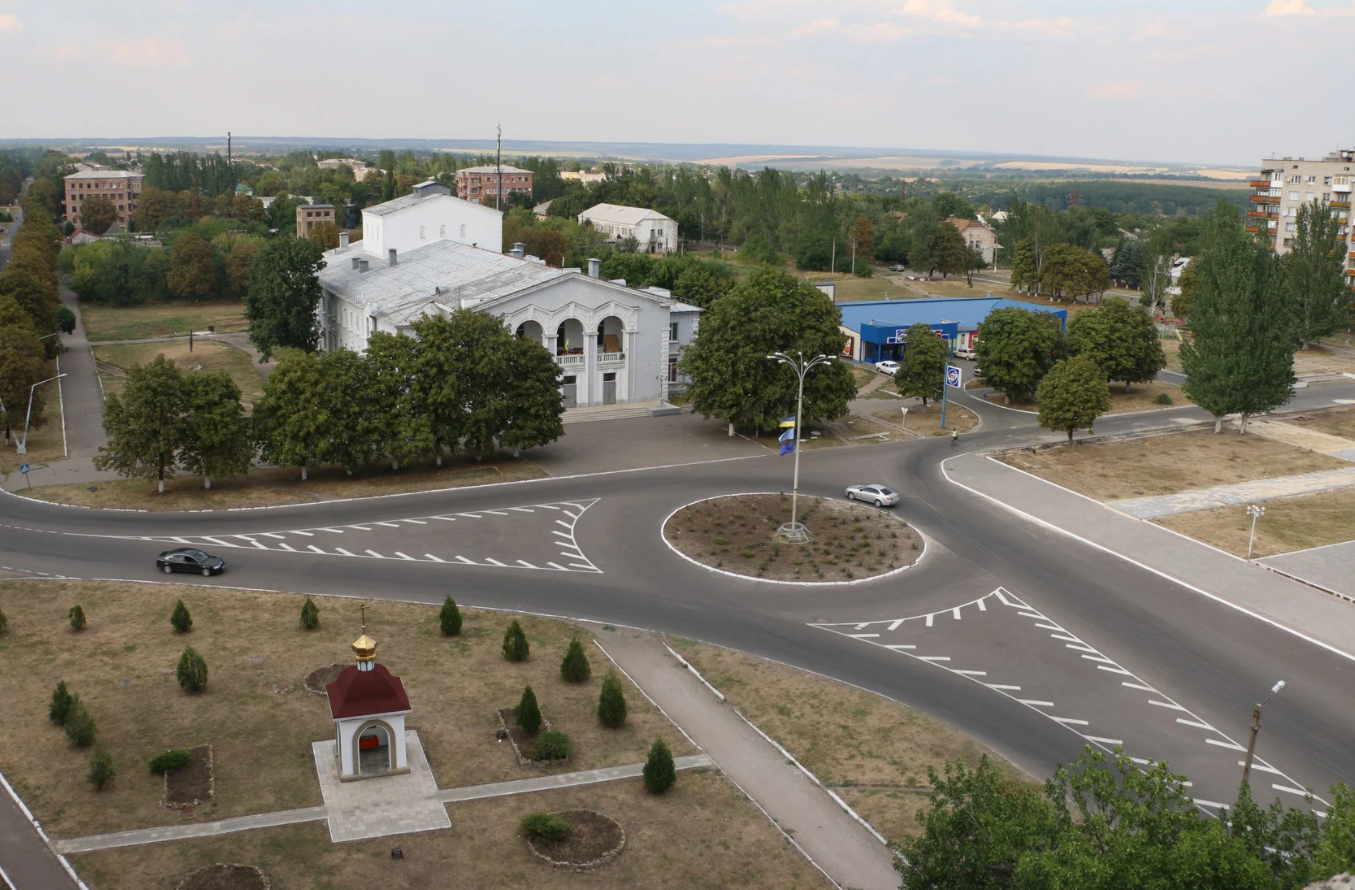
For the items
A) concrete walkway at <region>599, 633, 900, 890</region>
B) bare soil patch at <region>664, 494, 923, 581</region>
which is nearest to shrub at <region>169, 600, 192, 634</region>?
concrete walkway at <region>599, 633, 900, 890</region>

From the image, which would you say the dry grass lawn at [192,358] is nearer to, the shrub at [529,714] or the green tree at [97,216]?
the shrub at [529,714]

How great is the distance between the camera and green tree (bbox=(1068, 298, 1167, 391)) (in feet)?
281

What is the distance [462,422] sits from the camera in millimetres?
63031

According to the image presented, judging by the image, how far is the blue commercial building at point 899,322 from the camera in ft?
323

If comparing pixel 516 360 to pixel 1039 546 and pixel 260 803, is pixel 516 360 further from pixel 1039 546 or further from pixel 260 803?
pixel 260 803

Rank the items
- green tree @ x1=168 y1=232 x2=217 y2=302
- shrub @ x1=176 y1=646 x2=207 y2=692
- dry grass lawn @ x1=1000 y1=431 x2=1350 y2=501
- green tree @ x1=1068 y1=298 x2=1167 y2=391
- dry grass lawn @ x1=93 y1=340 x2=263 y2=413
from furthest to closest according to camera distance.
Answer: green tree @ x1=168 y1=232 x2=217 y2=302 → dry grass lawn @ x1=93 y1=340 x2=263 y2=413 → green tree @ x1=1068 y1=298 x2=1167 y2=391 → dry grass lawn @ x1=1000 y1=431 x2=1350 y2=501 → shrub @ x1=176 y1=646 x2=207 y2=692

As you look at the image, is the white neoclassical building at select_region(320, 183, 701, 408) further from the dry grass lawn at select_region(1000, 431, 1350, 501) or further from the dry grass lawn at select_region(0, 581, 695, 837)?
the dry grass lawn at select_region(0, 581, 695, 837)

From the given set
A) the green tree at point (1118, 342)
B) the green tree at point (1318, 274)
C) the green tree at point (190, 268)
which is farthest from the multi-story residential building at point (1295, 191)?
the green tree at point (190, 268)

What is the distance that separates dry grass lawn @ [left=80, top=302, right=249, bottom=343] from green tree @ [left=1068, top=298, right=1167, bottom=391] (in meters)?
80.7

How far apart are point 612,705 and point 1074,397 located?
44877 mm

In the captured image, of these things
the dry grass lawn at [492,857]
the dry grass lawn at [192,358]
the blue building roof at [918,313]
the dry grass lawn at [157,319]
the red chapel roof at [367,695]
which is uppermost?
the blue building roof at [918,313]

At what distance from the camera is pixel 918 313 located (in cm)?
10456

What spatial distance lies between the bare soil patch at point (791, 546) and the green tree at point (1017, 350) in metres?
28.0

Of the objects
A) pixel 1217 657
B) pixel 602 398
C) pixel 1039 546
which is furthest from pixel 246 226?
pixel 1217 657
